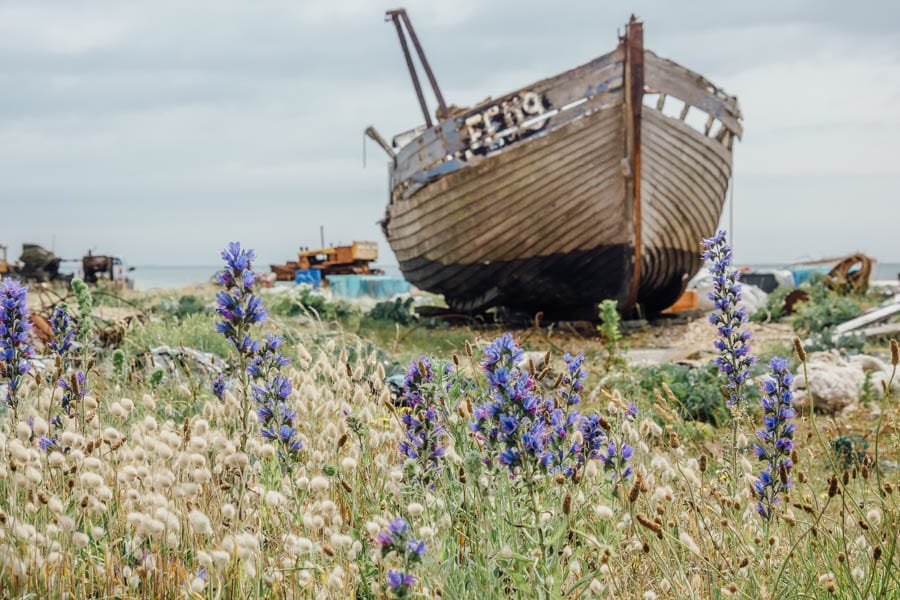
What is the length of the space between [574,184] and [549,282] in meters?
1.49

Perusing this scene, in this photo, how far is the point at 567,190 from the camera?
10047mm

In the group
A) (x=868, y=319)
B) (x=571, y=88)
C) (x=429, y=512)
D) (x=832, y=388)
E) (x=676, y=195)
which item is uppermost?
(x=571, y=88)

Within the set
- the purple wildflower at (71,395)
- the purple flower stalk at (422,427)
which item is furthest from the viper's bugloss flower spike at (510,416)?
the purple wildflower at (71,395)

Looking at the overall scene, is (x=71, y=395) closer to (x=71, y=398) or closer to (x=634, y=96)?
(x=71, y=398)

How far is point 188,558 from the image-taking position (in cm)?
227

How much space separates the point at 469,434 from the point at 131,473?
2.95 feet

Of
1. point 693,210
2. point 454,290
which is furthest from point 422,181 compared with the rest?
point 693,210

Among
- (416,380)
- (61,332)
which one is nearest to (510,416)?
(416,380)

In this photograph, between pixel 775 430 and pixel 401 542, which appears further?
pixel 775 430

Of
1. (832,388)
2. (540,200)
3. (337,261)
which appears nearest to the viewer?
(832,388)

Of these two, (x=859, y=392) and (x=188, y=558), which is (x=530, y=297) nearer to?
(x=859, y=392)

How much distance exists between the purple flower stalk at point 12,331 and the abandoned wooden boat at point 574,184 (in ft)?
26.4

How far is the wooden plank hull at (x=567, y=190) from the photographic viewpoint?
9.93 meters

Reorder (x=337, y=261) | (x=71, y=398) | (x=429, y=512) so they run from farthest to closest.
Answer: (x=337, y=261) → (x=71, y=398) → (x=429, y=512)
